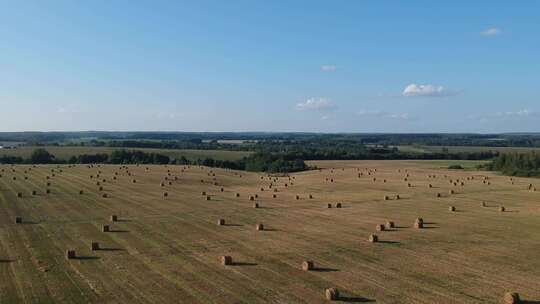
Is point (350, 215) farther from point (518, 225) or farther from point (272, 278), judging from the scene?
point (272, 278)

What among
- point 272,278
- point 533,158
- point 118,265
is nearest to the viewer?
point 272,278

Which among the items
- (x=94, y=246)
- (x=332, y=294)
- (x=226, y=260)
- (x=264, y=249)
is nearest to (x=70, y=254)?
(x=94, y=246)

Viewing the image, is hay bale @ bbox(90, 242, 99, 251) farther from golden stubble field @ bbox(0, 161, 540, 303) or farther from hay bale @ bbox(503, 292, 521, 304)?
hay bale @ bbox(503, 292, 521, 304)

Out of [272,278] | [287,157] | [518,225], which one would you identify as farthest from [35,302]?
[287,157]

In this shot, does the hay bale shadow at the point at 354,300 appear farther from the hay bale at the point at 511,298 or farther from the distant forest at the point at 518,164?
the distant forest at the point at 518,164

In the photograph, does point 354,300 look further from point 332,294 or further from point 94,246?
point 94,246

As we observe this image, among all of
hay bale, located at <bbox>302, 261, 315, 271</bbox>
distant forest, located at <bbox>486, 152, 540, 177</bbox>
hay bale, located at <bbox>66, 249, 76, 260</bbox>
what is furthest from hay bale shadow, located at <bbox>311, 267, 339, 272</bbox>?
distant forest, located at <bbox>486, 152, 540, 177</bbox>
